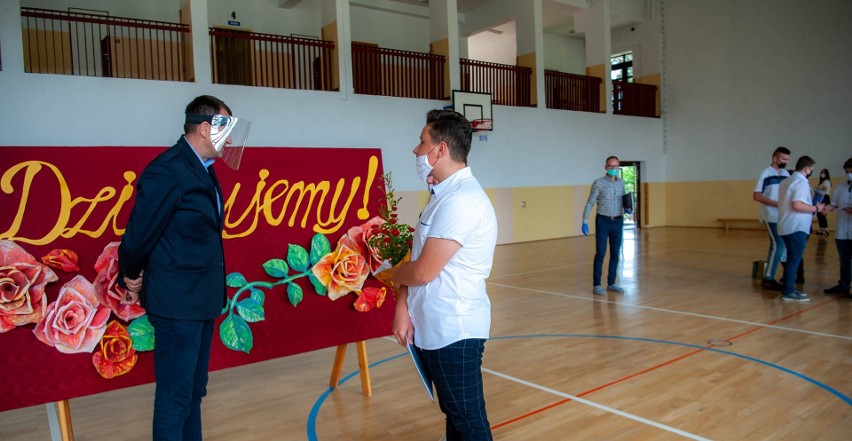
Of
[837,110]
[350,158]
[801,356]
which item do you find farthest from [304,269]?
[837,110]

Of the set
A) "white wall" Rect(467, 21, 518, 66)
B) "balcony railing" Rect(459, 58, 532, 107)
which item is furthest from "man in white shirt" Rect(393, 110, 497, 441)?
"white wall" Rect(467, 21, 518, 66)

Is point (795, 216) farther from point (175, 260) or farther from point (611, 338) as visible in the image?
point (175, 260)

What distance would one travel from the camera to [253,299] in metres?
3.27

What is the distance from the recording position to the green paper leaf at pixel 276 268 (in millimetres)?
3345

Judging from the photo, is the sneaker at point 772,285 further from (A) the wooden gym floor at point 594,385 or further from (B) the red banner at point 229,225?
(B) the red banner at point 229,225

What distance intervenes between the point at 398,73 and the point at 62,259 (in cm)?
1053

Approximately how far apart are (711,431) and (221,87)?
9.40 m

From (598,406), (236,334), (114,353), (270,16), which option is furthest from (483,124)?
(114,353)

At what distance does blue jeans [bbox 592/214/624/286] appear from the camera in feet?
22.9

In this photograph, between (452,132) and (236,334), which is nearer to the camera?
(452,132)

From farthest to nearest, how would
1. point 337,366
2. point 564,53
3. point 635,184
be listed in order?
point 564,53 → point 635,184 → point 337,366

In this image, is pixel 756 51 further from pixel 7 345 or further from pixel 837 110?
pixel 7 345

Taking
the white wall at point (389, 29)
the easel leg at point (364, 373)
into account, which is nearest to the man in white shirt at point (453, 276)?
the easel leg at point (364, 373)

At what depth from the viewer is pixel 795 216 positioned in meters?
6.03
